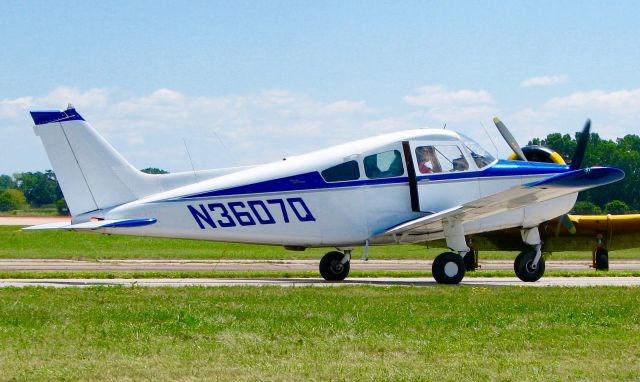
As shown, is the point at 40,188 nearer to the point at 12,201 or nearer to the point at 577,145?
the point at 12,201

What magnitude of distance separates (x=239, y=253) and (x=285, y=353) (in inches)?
1210

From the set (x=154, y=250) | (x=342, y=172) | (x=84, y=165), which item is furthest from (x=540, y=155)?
(x=154, y=250)

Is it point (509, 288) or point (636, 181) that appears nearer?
point (509, 288)

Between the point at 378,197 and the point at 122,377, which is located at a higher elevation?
the point at 378,197

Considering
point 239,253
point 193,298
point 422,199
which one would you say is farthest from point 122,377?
point 239,253

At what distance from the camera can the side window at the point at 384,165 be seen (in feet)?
63.5

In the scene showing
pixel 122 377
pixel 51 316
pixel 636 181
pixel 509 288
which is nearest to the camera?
pixel 122 377

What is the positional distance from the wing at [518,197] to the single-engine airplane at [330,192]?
1.0 inches

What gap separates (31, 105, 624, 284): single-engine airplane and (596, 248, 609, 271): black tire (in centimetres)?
1093

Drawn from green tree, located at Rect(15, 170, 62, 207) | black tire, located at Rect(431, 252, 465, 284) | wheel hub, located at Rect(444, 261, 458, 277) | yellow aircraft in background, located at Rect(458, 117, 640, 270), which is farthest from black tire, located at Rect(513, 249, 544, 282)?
green tree, located at Rect(15, 170, 62, 207)

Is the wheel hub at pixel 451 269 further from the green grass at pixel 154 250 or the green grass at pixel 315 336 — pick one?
the green grass at pixel 154 250

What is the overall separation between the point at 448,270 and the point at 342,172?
289 cm

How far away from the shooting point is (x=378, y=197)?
768 inches

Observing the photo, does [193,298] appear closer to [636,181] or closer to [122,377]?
[122,377]
